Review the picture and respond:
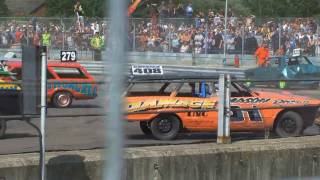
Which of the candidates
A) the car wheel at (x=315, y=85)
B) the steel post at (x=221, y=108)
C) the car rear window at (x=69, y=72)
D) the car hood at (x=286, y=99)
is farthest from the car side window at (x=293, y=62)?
the steel post at (x=221, y=108)

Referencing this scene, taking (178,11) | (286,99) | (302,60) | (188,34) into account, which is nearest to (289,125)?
(286,99)

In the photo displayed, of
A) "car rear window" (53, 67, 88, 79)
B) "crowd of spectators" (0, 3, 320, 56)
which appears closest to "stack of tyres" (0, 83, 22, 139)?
"car rear window" (53, 67, 88, 79)

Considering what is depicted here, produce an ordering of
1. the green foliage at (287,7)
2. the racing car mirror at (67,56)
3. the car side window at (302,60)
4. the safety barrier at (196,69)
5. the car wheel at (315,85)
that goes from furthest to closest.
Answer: the green foliage at (287,7) → the safety barrier at (196,69) → the car side window at (302,60) → the racing car mirror at (67,56) → the car wheel at (315,85)

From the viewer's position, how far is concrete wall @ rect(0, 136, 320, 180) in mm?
6051

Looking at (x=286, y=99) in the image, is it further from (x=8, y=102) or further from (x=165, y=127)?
(x=8, y=102)

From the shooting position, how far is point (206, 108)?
9.16 m

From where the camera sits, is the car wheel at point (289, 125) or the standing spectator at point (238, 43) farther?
the standing spectator at point (238, 43)

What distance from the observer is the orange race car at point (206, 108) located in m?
9.28

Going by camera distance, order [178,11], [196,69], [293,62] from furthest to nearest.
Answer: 1. [178,11]
2. [196,69]
3. [293,62]

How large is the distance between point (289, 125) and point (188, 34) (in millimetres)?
18875

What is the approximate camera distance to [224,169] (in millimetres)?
6707

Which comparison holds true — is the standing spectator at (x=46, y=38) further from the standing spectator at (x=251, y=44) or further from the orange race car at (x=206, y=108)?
the orange race car at (x=206, y=108)

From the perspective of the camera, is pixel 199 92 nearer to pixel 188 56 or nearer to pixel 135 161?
pixel 135 161

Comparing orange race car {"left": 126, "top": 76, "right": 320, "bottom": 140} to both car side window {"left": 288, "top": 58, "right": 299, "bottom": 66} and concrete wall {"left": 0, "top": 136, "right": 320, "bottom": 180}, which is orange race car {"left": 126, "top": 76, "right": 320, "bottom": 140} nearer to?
concrete wall {"left": 0, "top": 136, "right": 320, "bottom": 180}
